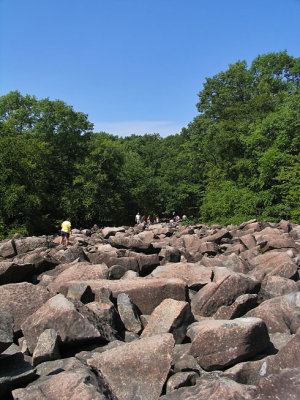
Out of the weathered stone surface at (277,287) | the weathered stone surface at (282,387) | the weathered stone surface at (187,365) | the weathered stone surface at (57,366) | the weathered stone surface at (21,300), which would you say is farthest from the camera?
the weathered stone surface at (277,287)

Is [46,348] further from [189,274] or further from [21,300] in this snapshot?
[189,274]

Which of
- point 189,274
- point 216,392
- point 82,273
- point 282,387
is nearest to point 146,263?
point 189,274

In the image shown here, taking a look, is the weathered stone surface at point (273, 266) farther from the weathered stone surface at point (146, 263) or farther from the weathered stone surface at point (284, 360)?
the weathered stone surface at point (284, 360)

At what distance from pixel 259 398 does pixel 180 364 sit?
42.8 inches

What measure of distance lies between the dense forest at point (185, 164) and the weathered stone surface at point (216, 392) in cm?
1801

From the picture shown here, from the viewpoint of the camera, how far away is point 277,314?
4293 mm

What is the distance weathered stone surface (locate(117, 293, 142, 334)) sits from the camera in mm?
4445

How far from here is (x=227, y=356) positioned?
3.43 m

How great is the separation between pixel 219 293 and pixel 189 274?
1065 mm

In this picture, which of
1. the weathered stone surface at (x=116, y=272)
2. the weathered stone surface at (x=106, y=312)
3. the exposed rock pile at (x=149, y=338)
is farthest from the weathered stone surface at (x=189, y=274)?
the weathered stone surface at (x=106, y=312)

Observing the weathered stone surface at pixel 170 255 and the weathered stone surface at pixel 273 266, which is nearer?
the weathered stone surface at pixel 273 266

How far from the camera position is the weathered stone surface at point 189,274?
5785 millimetres

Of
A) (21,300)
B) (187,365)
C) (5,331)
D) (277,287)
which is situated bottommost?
(187,365)

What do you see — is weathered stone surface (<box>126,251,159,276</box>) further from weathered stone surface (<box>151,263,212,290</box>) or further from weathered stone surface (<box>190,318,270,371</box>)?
weathered stone surface (<box>190,318,270,371</box>)
